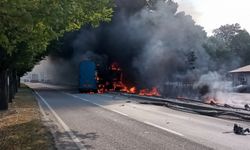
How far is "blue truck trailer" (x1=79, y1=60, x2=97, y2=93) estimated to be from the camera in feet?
163

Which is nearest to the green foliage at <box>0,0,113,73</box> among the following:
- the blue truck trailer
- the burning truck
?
the blue truck trailer

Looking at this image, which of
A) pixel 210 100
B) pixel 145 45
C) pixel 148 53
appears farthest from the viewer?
pixel 145 45

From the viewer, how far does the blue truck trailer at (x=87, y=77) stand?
4962 centimetres

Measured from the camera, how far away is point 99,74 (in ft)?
168

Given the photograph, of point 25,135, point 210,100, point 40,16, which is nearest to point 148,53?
point 210,100

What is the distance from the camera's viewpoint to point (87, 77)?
4984 centimetres

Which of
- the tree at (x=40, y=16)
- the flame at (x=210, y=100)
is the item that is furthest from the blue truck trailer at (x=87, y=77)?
the tree at (x=40, y=16)

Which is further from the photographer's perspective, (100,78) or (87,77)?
(100,78)

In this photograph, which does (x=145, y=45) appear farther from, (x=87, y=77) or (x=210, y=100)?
(x=210, y=100)

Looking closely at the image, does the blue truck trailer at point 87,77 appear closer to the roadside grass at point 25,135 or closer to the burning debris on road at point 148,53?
the burning debris on road at point 148,53

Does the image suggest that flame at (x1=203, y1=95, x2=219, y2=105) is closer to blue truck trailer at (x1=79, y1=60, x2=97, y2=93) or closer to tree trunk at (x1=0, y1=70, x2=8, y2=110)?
tree trunk at (x1=0, y1=70, x2=8, y2=110)

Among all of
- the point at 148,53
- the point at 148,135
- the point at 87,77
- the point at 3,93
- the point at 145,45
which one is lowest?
the point at 148,135

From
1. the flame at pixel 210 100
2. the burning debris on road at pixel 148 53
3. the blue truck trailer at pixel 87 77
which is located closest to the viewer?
the flame at pixel 210 100

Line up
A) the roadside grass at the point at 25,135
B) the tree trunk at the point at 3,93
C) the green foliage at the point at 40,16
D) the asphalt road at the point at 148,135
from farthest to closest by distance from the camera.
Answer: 1. the tree trunk at the point at 3,93
2. the asphalt road at the point at 148,135
3. the roadside grass at the point at 25,135
4. the green foliage at the point at 40,16
